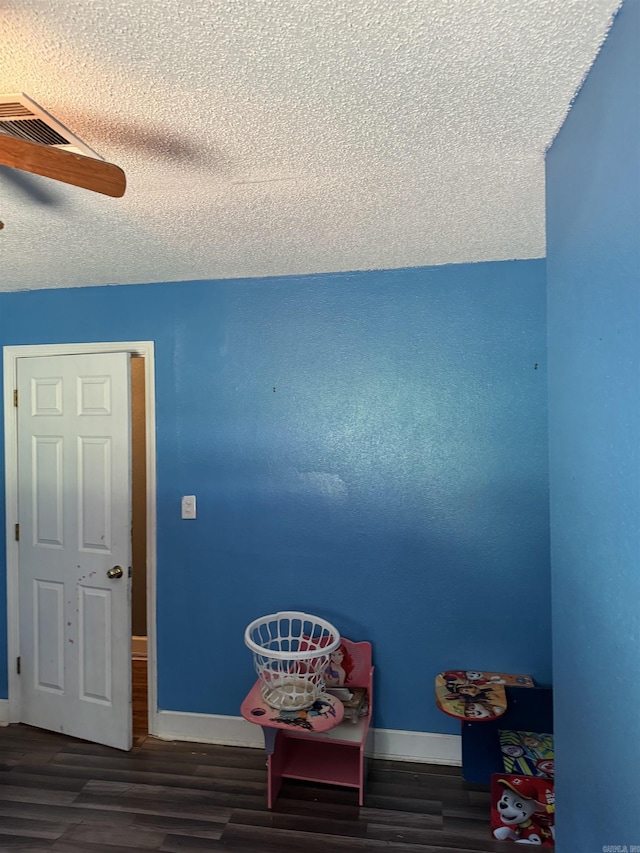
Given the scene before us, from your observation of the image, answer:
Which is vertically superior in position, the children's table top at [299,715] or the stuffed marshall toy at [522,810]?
the children's table top at [299,715]

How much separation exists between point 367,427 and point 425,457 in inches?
12.1

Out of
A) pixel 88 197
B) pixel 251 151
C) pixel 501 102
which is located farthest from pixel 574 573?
pixel 88 197

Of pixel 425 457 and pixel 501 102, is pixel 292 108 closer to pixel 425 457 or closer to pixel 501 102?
pixel 501 102

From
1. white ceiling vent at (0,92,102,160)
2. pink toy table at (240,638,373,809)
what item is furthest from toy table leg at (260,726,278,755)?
white ceiling vent at (0,92,102,160)

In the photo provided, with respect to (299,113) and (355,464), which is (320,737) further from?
(299,113)

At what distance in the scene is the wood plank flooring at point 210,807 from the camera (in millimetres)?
1963

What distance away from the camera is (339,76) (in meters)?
1.07

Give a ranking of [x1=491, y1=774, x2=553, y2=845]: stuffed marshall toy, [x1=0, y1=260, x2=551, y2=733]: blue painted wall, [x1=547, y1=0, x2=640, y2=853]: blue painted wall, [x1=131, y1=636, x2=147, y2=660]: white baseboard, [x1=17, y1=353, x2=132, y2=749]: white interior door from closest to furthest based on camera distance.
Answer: [x1=547, y1=0, x2=640, y2=853]: blue painted wall → [x1=491, y1=774, x2=553, y2=845]: stuffed marshall toy → [x1=0, y1=260, x2=551, y2=733]: blue painted wall → [x1=17, y1=353, x2=132, y2=749]: white interior door → [x1=131, y1=636, x2=147, y2=660]: white baseboard

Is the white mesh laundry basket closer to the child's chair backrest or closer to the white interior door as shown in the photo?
the child's chair backrest

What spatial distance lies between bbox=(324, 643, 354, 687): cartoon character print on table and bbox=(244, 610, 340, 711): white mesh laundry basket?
8 centimetres

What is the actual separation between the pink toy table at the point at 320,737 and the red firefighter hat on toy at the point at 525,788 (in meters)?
0.58

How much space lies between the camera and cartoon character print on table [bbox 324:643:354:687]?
2.42m

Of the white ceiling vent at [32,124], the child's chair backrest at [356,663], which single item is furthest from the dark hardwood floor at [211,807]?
the white ceiling vent at [32,124]

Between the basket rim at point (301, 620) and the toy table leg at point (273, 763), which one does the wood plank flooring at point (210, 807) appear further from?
the basket rim at point (301, 620)
